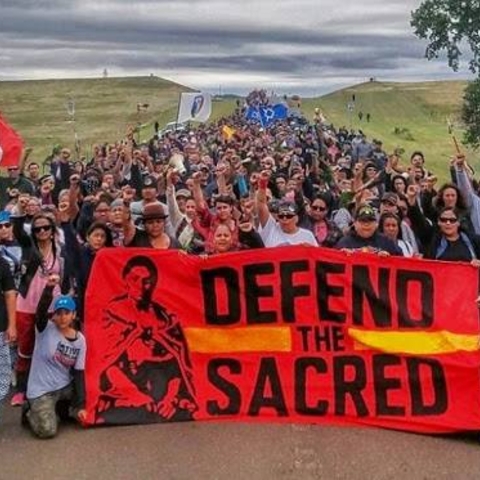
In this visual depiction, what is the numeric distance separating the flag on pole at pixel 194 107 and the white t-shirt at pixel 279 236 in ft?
82.7

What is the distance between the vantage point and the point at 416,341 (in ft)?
23.9

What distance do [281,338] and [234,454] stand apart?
3.64ft

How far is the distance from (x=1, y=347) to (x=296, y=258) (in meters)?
2.31

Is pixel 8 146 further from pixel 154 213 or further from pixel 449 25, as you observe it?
pixel 449 25

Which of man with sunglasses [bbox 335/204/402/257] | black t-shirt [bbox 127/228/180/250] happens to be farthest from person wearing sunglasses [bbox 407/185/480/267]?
black t-shirt [bbox 127/228/180/250]

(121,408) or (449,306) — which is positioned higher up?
(449,306)

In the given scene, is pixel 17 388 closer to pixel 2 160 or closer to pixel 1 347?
pixel 1 347

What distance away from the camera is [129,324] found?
7605 mm

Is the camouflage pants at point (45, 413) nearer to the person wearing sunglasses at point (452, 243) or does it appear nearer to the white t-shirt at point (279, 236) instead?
the white t-shirt at point (279, 236)

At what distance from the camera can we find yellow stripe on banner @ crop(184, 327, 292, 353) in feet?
24.6

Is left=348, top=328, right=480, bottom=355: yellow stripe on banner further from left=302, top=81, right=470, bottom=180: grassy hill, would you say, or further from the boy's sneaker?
left=302, top=81, right=470, bottom=180: grassy hill

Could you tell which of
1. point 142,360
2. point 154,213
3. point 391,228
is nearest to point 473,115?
point 391,228

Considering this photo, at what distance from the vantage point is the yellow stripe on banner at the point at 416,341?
7.18 metres

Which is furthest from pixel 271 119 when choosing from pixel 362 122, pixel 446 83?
pixel 446 83
